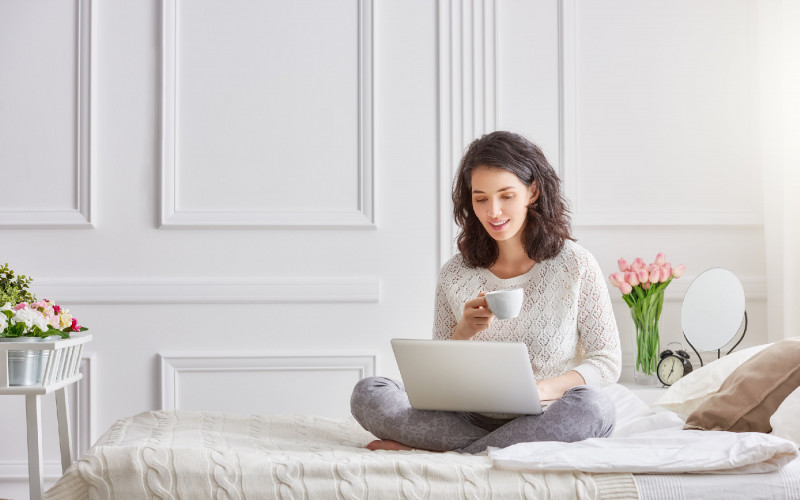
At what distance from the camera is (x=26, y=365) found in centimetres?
203

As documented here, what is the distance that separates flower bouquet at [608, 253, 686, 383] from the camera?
2.67 meters

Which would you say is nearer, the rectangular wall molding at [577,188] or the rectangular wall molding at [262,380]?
the rectangular wall molding at [262,380]

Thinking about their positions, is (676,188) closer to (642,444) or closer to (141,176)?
(642,444)

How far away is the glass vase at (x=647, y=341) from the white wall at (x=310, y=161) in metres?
0.16

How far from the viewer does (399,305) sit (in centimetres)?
284

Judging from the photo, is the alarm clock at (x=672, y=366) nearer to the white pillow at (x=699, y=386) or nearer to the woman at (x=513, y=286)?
the white pillow at (x=699, y=386)

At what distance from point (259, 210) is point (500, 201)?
3.48ft

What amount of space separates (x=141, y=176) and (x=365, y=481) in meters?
1.75

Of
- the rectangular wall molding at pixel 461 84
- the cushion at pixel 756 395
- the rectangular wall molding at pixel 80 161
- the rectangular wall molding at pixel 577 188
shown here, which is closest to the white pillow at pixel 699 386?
the cushion at pixel 756 395

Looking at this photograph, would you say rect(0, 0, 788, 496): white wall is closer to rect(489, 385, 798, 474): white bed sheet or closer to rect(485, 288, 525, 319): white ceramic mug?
rect(485, 288, 525, 319): white ceramic mug

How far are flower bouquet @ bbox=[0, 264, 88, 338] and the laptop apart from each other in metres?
1.04

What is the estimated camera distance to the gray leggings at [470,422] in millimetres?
1653

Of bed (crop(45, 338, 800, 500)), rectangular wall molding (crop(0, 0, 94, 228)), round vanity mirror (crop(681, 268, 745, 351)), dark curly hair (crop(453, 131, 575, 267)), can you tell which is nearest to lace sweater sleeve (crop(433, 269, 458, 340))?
dark curly hair (crop(453, 131, 575, 267))

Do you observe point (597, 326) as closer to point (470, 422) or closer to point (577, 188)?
point (470, 422)
